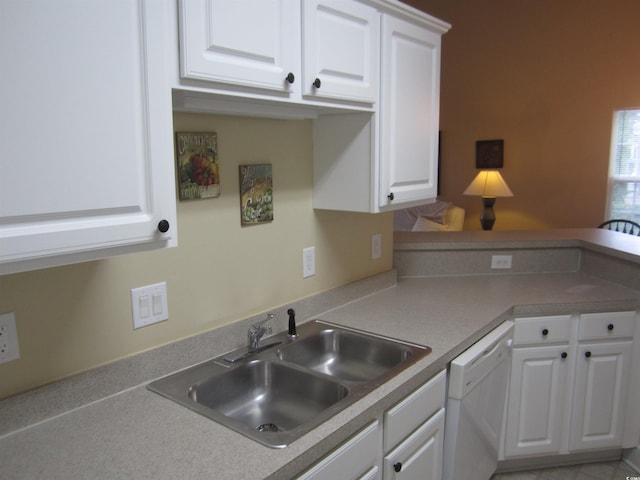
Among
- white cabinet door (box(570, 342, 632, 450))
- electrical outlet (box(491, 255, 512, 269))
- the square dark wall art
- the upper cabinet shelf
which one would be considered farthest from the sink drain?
the square dark wall art

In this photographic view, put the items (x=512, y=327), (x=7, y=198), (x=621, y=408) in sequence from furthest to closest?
(x=621, y=408) < (x=512, y=327) < (x=7, y=198)

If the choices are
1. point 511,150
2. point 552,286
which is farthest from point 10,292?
point 511,150

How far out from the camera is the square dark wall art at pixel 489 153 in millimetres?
5504

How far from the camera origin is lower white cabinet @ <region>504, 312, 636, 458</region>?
Answer: 234cm

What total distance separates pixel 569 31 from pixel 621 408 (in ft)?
13.0

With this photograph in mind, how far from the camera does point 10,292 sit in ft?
3.97

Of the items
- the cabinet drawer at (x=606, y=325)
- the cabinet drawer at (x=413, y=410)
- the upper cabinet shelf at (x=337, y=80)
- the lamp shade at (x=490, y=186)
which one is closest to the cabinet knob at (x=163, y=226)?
the upper cabinet shelf at (x=337, y=80)

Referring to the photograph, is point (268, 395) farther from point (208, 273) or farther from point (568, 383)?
point (568, 383)

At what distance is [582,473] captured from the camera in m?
2.56

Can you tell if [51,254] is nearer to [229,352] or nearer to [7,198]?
[7,198]

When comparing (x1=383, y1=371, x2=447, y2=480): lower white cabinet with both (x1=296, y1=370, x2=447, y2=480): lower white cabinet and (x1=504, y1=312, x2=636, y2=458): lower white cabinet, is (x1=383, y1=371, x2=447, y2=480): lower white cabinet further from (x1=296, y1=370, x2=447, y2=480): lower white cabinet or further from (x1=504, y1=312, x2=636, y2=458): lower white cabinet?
(x1=504, y1=312, x2=636, y2=458): lower white cabinet

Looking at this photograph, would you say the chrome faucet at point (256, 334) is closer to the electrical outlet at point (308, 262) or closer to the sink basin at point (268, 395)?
the sink basin at point (268, 395)

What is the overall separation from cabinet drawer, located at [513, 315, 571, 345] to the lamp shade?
116 inches

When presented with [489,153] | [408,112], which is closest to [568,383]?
[408,112]
